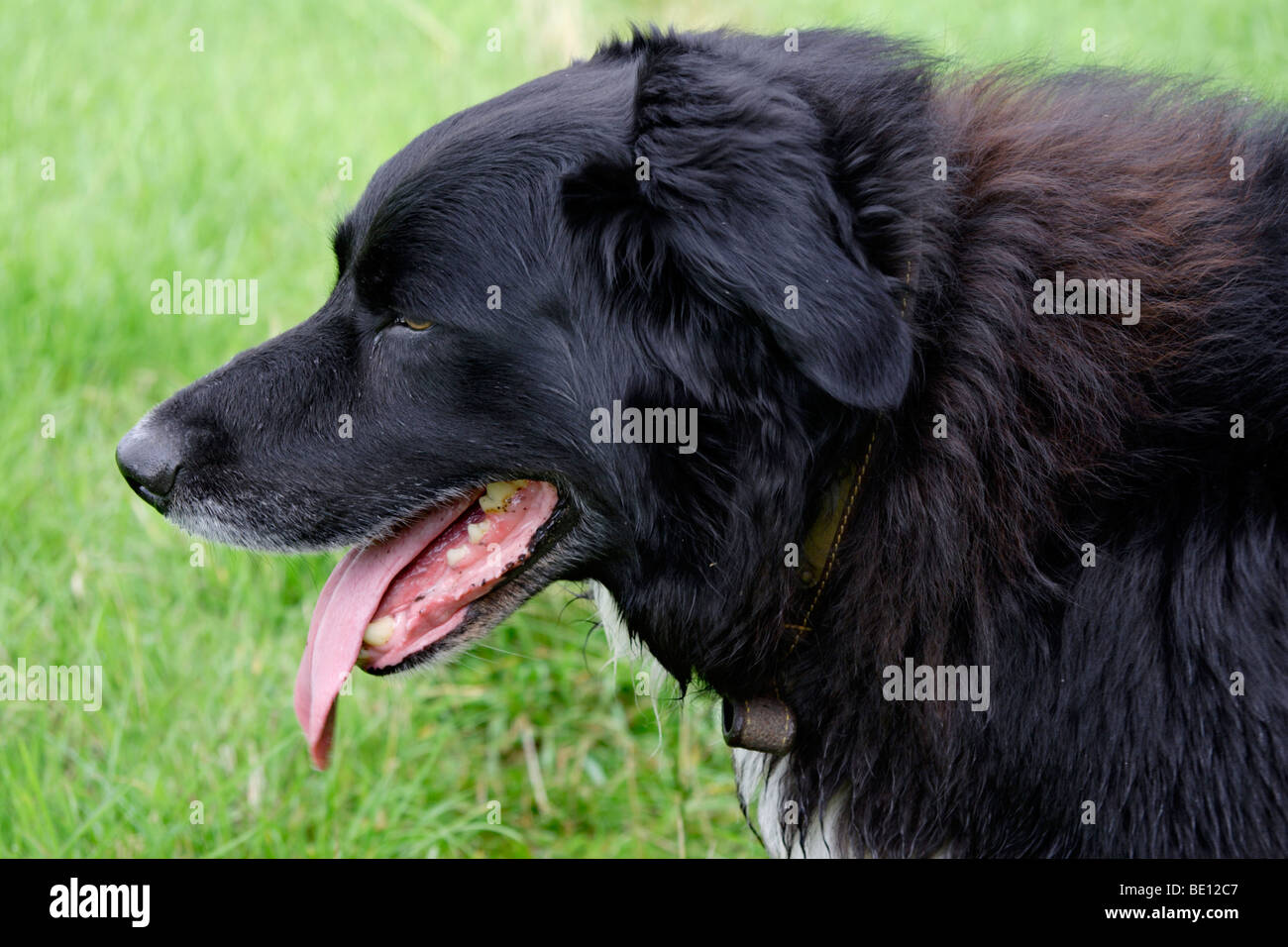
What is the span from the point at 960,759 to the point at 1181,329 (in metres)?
0.90

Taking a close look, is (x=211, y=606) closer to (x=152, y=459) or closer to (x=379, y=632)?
(x=152, y=459)

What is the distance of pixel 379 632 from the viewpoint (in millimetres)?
2451

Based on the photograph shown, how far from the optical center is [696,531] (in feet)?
7.31

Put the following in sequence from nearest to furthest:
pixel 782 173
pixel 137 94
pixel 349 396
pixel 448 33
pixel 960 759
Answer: pixel 782 173 → pixel 960 759 → pixel 349 396 → pixel 137 94 → pixel 448 33

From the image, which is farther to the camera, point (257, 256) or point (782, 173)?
point (257, 256)

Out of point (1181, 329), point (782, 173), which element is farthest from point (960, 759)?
point (782, 173)

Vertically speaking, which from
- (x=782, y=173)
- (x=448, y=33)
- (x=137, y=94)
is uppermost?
(x=448, y=33)

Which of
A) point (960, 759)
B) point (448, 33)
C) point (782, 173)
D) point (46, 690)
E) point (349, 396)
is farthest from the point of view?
point (448, 33)

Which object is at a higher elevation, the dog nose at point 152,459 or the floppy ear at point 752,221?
the floppy ear at point 752,221

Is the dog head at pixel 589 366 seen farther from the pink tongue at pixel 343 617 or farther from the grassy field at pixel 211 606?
the grassy field at pixel 211 606

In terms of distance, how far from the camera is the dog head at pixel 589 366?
2.01 metres

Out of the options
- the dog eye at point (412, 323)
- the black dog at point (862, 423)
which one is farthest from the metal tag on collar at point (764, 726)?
the dog eye at point (412, 323)

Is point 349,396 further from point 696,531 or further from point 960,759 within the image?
point 960,759

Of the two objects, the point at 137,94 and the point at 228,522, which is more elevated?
the point at 137,94
